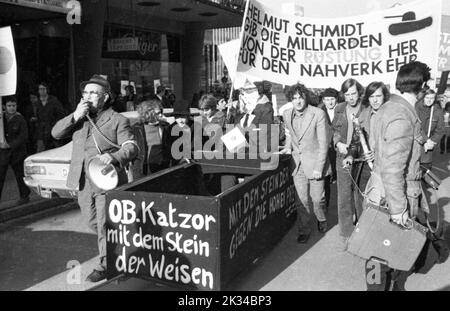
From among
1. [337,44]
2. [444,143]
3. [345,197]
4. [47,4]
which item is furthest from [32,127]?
[444,143]

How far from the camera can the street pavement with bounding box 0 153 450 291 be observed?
448cm

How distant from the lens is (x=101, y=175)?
4332mm

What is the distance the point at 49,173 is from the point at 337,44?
4193 millimetres

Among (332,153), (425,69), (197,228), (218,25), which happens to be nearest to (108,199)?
(197,228)

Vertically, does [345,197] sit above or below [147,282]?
above

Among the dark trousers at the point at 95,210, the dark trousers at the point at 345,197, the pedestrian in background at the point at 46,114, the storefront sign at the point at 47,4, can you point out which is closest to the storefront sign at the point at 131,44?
the storefront sign at the point at 47,4

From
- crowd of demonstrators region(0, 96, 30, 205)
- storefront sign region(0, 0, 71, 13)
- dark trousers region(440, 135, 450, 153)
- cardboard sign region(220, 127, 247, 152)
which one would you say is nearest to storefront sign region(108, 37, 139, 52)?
storefront sign region(0, 0, 71, 13)

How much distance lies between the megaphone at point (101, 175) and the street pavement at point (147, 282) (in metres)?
0.90

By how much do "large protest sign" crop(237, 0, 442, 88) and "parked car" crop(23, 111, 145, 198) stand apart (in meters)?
2.67

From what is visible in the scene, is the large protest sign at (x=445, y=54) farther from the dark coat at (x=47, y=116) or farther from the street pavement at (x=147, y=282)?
the dark coat at (x=47, y=116)

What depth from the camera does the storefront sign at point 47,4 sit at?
11163 mm

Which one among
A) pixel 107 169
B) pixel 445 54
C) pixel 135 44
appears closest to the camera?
pixel 107 169

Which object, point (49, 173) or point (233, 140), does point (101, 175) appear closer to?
point (233, 140)
